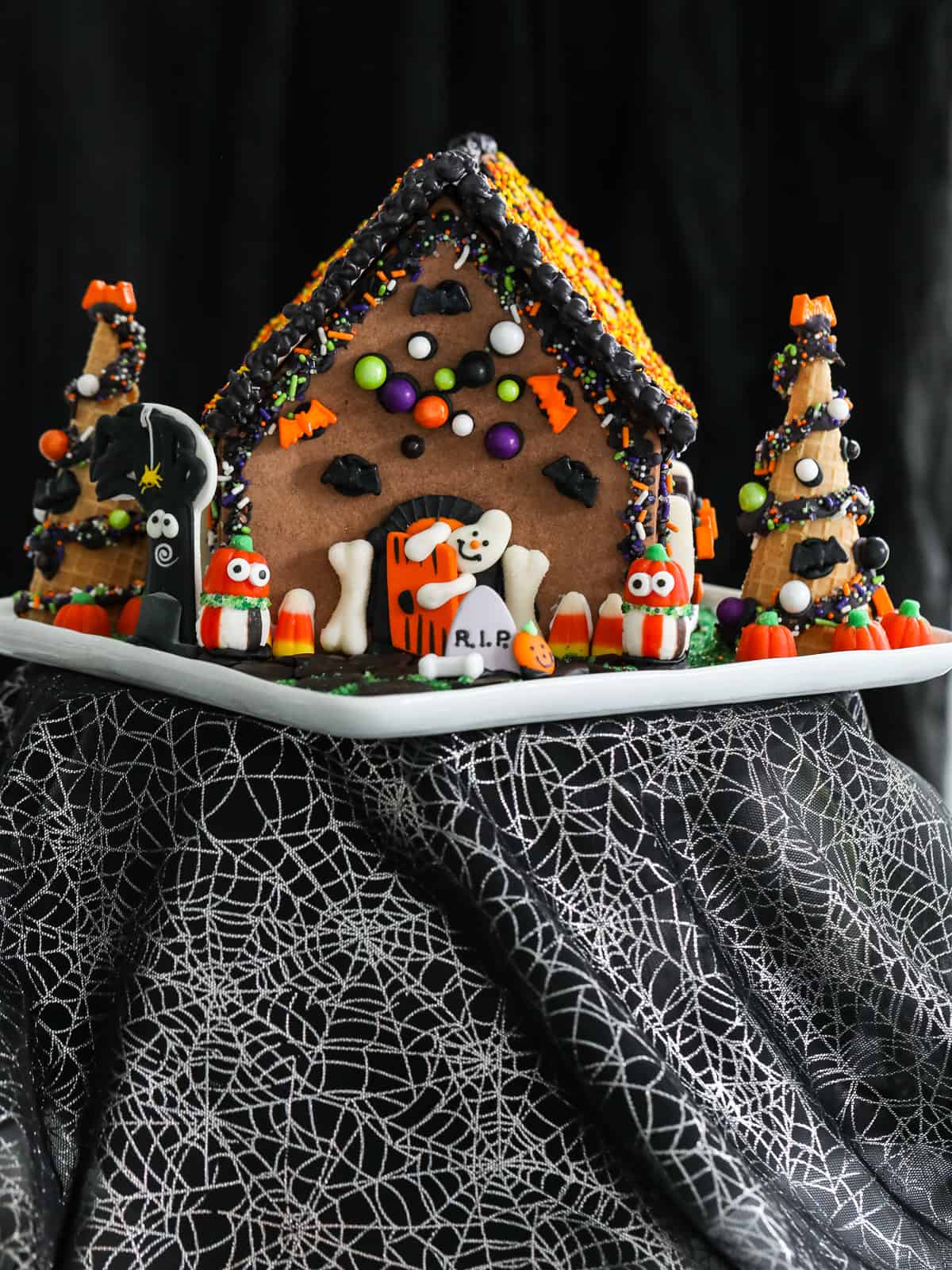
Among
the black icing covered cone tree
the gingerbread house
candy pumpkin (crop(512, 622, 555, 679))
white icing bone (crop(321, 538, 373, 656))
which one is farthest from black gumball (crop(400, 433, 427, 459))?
the black icing covered cone tree

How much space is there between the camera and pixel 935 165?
1.93m

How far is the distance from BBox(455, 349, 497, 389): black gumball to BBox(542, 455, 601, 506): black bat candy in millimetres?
116

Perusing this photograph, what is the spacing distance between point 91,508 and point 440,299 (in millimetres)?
486

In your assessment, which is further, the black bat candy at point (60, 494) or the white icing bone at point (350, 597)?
the black bat candy at point (60, 494)

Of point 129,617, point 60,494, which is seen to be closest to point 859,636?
point 129,617

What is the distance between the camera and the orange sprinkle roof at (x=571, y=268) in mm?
1319

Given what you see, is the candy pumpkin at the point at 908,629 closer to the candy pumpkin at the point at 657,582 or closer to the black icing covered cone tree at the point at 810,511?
the black icing covered cone tree at the point at 810,511

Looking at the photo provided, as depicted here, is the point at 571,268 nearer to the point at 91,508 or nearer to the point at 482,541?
the point at 482,541

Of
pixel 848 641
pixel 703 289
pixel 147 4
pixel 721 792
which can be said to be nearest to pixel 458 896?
pixel 721 792

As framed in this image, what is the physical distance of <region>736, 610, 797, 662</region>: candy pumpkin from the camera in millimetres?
1280

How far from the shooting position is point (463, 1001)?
1032 mm

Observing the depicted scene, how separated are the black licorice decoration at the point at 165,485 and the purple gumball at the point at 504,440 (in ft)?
0.95

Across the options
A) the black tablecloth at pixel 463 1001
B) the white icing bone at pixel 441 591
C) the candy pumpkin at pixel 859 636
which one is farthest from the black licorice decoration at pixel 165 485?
the candy pumpkin at pixel 859 636

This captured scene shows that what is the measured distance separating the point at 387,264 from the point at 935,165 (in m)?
1.10
